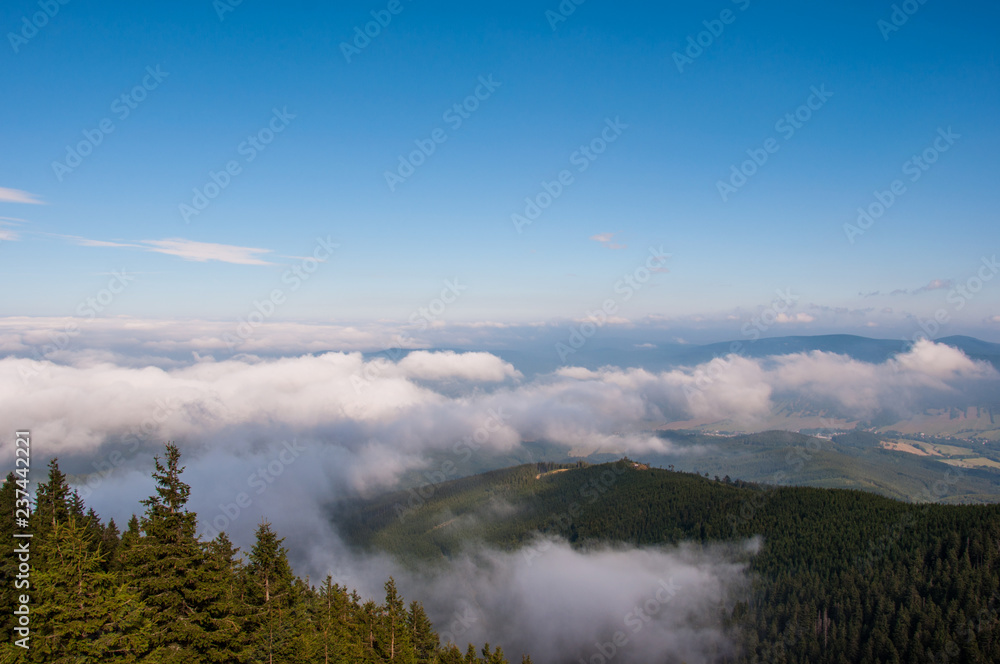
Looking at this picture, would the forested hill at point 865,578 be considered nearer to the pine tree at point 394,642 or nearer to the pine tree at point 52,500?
the pine tree at point 394,642

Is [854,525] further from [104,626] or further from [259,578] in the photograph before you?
[104,626]

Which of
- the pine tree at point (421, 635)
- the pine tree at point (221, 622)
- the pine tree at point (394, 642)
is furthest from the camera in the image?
the pine tree at point (421, 635)

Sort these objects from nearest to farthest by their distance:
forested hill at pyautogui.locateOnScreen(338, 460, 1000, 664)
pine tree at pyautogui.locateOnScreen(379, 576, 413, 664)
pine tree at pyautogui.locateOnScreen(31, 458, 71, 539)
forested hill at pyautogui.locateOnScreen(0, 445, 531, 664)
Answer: forested hill at pyautogui.locateOnScreen(0, 445, 531, 664)
pine tree at pyautogui.locateOnScreen(31, 458, 71, 539)
pine tree at pyautogui.locateOnScreen(379, 576, 413, 664)
forested hill at pyautogui.locateOnScreen(338, 460, 1000, 664)

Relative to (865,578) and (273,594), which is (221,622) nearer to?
(273,594)

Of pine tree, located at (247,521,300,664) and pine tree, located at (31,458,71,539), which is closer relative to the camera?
pine tree, located at (247,521,300,664)

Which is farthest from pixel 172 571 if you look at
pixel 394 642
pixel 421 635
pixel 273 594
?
pixel 421 635

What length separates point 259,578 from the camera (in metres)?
30.2

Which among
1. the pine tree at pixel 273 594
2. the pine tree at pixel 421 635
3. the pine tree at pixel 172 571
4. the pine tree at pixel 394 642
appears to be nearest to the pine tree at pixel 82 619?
the pine tree at pixel 172 571

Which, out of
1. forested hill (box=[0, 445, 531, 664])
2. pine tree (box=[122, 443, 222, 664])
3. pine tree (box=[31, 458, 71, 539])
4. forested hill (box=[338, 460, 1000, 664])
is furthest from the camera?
forested hill (box=[338, 460, 1000, 664])

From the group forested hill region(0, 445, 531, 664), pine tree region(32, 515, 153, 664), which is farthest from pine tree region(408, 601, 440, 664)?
pine tree region(32, 515, 153, 664)

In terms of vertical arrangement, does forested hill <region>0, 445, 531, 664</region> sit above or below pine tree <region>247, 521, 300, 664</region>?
above

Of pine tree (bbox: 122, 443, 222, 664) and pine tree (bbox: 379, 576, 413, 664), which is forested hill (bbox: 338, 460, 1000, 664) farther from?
pine tree (bbox: 122, 443, 222, 664)

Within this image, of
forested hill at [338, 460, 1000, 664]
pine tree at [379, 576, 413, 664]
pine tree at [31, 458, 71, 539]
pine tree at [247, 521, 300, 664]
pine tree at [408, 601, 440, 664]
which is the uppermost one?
pine tree at [31, 458, 71, 539]

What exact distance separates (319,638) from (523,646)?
181208 millimetres
